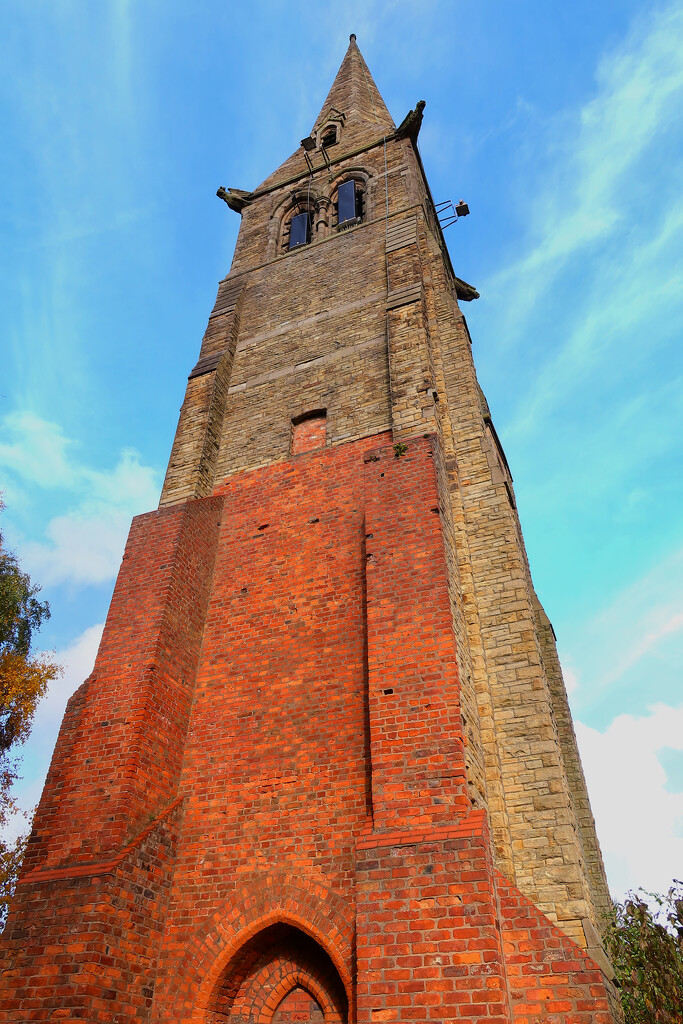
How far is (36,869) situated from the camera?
616 centimetres

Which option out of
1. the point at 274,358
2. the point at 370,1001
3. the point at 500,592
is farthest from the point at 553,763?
the point at 274,358

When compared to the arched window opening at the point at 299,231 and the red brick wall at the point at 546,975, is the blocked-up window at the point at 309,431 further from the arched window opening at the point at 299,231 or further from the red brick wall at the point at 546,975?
the red brick wall at the point at 546,975

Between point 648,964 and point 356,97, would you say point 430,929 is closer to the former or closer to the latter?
point 648,964

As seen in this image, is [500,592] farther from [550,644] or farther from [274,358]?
[274,358]

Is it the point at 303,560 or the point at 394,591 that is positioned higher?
the point at 303,560

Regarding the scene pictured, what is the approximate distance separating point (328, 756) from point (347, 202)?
12260 millimetres

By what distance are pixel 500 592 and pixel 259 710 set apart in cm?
307

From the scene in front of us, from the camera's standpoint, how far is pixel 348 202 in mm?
14555

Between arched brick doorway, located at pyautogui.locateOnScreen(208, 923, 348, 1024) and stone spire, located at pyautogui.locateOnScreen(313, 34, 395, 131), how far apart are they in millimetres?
17545

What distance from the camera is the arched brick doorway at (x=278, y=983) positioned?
564 centimetres

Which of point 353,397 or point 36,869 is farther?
point 353,397

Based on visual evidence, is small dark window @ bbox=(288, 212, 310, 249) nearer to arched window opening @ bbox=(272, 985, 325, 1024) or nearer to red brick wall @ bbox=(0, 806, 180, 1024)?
red brick wall @ bbox=(0, 806, 180, 1024)

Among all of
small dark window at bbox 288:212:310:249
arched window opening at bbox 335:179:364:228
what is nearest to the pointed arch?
small dark window at bbox 288:212:310:249

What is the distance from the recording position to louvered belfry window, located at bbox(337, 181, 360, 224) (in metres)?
14.1
